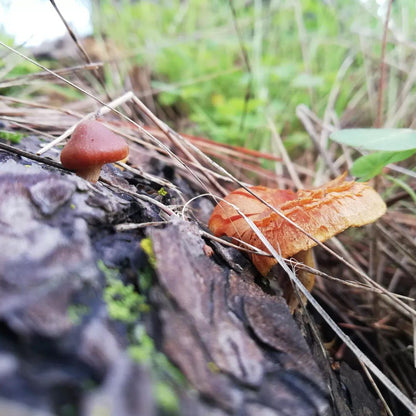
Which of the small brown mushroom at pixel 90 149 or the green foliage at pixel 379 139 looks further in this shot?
the green foliage at pixel 379 139

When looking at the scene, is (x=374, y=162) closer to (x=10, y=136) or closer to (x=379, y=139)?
(x=379, y=139)

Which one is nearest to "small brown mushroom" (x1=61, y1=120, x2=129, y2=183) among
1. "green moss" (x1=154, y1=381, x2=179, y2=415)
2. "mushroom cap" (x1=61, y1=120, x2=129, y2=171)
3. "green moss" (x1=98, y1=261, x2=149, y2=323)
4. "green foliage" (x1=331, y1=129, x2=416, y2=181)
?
"mushroom cap" (x1=61, y1=120, x2=129, y2=171)

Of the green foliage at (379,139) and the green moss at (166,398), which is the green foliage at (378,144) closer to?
the green foliage at (379,139)

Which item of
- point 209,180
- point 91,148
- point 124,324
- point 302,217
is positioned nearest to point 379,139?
point 302,217

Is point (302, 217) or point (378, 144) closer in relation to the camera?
point (302, 217)

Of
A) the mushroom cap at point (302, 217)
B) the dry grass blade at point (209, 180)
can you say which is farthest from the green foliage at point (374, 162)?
the dry grass blade at point (209, 180)
